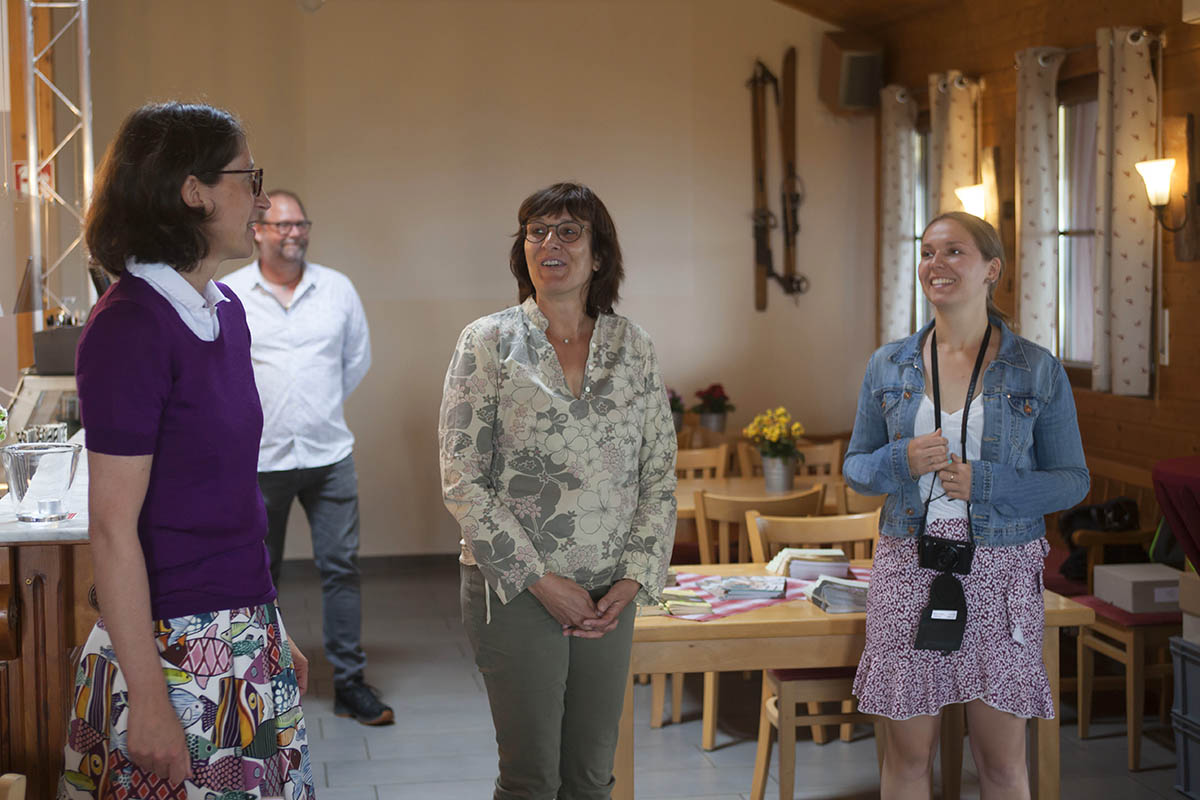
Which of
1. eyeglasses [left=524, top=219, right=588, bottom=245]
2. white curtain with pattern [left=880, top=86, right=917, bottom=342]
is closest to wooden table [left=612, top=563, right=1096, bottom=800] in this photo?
eyeglasses [left=524, top=219, right=588, bottom=245]

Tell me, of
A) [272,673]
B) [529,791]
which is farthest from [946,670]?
[272,673]

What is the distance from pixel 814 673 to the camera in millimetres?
3504

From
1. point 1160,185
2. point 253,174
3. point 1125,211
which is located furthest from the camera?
point 1125,211

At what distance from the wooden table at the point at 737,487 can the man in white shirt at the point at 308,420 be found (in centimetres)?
135

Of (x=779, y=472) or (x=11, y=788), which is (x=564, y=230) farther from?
(x=779, y=472)

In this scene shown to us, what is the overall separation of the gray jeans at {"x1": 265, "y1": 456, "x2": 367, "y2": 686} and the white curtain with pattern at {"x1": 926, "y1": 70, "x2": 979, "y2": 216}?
3.54 m

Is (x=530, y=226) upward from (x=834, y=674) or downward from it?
upward

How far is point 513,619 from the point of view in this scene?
2568 millimetres

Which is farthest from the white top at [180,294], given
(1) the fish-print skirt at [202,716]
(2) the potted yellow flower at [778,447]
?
(2) the potted yellow flower at [778,447]

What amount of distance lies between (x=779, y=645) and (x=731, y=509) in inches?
45.1

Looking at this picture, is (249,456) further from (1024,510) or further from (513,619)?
(1024,510)

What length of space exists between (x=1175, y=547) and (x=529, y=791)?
300 centimetres

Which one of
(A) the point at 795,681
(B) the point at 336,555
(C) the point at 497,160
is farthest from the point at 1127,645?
(C) the point at 497,160

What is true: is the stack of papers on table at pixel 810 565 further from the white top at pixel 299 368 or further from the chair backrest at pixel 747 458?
the chair backrest at pixel 747 458
